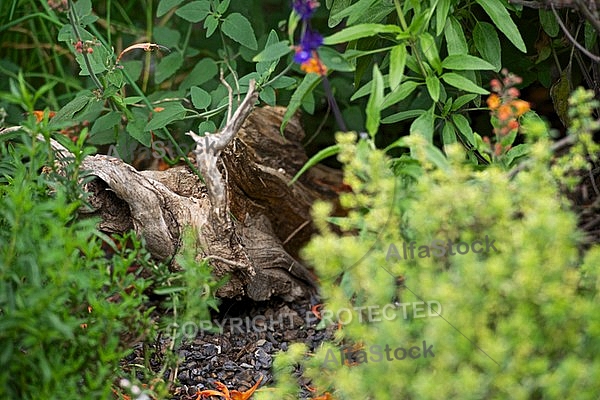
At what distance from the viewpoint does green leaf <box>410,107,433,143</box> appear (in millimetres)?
1763

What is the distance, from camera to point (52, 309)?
1.38 meters

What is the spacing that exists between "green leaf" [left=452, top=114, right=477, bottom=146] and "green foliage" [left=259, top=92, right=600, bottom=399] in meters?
0.38

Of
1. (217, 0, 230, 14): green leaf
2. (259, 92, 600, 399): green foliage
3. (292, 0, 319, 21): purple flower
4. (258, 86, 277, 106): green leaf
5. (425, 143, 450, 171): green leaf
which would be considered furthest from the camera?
(217, 0, 230, 14): green leaf

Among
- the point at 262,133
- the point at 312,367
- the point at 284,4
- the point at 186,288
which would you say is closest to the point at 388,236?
the point at 312,367

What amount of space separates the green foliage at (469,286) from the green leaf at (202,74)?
106 cm

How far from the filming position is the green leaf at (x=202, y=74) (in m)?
2.50

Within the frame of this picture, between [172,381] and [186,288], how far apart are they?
0.96ft

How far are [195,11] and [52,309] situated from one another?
1.13 m

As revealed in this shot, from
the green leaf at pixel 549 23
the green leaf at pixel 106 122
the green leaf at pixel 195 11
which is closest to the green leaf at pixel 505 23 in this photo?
the green leaf at pixel 549 23

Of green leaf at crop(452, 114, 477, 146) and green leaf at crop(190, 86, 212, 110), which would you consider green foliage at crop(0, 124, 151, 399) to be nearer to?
green leaf at crop(190, 86, 212, 110)

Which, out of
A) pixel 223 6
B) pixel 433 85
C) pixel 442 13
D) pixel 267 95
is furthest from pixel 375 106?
pixel 223 6

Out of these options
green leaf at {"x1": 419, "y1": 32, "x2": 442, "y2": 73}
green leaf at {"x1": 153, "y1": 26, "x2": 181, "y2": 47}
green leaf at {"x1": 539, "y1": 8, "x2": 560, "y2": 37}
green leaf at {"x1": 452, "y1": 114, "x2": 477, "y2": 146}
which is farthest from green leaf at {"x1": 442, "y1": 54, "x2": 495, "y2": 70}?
green leaf at {"x1": 153, "y1": 26, "x2": 181, "y2": 47}

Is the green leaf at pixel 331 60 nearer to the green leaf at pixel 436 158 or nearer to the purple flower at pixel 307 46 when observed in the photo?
the purple flower at pixel 307 46

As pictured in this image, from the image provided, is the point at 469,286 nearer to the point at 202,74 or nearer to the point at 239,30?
the point at 239,30
